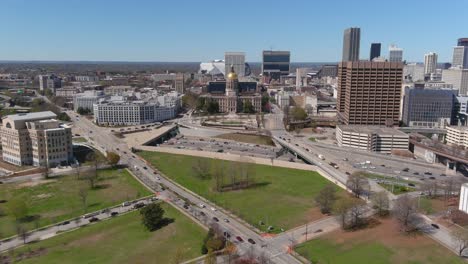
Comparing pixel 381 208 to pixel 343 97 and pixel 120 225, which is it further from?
pixel 343 97

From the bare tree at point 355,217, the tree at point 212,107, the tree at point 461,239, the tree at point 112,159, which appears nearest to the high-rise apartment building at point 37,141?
the tree at point 112,159

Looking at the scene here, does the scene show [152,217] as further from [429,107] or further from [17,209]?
[429,107]

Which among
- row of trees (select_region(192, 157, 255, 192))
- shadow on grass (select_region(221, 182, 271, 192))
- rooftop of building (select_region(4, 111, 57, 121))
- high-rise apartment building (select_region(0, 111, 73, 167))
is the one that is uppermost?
→ rooftop of building (select_region(4, 111, 57, 121))

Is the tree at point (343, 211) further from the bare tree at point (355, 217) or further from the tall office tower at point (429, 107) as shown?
the tall office tower at point (429, 107)

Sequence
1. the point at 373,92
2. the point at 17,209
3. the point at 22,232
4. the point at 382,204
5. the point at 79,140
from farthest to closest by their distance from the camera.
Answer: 1. the point at 373,92
2. the point at 79,140
3. the point at 382,204
4. the point at 17,209
5. the point at 22,232

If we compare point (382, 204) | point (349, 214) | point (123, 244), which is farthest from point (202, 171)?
point (382, 204)

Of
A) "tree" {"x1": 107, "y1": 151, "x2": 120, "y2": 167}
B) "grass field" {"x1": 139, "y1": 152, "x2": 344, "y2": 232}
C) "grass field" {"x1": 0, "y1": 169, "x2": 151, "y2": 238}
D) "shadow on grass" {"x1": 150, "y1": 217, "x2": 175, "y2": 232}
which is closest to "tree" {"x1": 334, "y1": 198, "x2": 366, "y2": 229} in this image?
"grass field" {"x1": 139, "y1": 152, "x2": 344, "y2": 232}

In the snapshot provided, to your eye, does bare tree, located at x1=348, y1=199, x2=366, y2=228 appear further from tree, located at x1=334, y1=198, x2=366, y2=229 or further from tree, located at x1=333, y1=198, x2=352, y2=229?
tree, located at x1=333, y1=198, x2=352, y2=229

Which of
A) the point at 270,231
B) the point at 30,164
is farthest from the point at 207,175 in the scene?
the point at 30,164
